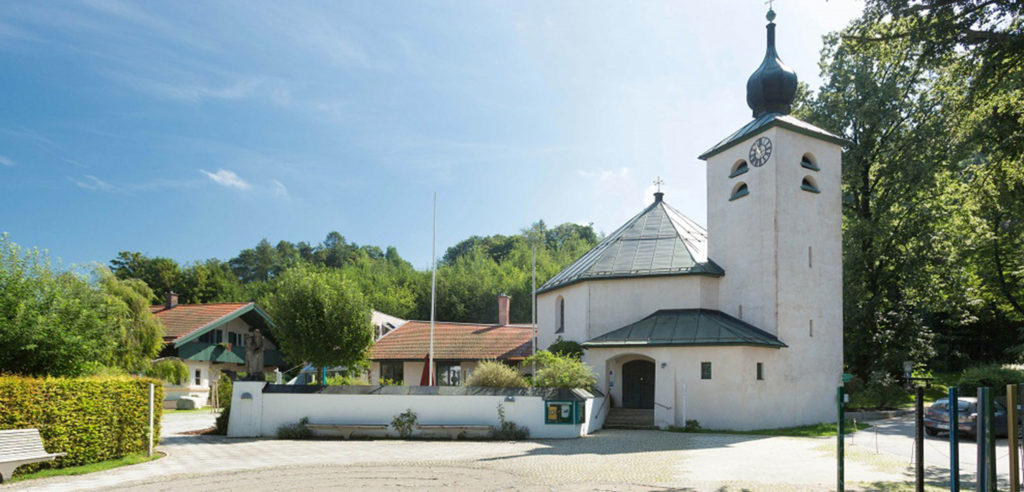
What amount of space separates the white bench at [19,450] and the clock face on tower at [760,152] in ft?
74.7

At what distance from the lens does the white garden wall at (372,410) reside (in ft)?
63.6

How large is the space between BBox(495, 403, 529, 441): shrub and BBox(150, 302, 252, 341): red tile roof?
74.7ft

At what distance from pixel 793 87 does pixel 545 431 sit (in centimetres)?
1773

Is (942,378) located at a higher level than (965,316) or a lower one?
lower

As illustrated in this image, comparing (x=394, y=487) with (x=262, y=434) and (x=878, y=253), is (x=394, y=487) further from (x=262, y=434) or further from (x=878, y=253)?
(x=878, y=253)

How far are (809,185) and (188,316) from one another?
32.5m

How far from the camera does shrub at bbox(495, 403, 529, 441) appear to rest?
748 inches

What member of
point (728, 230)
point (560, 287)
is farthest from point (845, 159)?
point (560, 287)

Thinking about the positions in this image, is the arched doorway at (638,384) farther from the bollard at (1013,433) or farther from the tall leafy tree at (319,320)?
the bollard at (1013,433)

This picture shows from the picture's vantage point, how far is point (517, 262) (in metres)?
69.2

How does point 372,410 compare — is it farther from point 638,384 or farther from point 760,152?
point 760,152

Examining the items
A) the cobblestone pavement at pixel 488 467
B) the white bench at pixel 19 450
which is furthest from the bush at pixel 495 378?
the white bench at pixel 19 450

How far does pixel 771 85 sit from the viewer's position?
27.0 metres

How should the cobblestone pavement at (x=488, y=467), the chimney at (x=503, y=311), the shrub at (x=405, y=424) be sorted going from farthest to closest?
the chimney at (x=503, y=311) → the shrub at (x=405, y=424) → the cobblestone pavement at (x=488, y=467)
